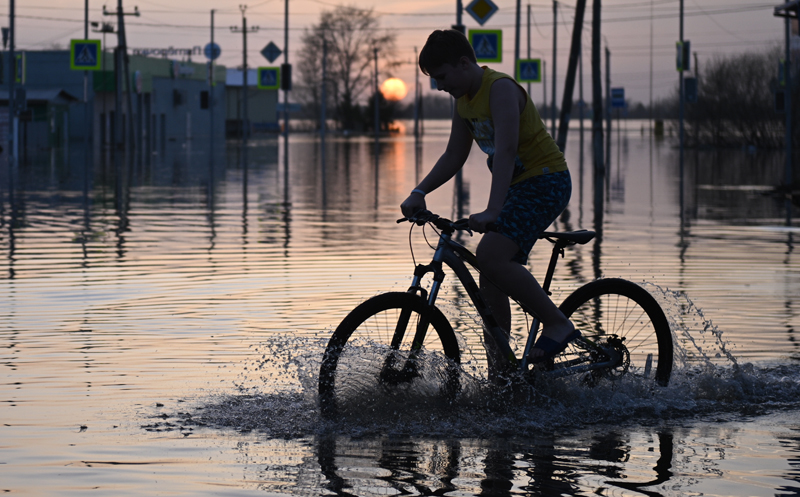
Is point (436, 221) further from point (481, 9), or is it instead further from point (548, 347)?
point (481, 9)

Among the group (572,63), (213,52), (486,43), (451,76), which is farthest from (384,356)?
(213,52)

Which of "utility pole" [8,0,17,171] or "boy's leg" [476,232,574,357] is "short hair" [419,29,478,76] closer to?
"boy's leg" [476,232,574,357]

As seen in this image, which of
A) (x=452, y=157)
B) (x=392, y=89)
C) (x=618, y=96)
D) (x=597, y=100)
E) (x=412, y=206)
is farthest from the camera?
(x=392, y=89)

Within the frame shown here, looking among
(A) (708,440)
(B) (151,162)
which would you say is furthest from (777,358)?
(B) (151,162)

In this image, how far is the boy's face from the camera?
497 centimetres

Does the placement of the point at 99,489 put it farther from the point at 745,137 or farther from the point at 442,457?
the point at 745,137

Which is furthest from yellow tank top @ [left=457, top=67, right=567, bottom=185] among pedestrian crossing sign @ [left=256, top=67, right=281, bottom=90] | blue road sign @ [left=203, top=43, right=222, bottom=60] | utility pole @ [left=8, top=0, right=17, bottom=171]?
blue road sign @ [left=203, top=43, right=222, bottom=60]

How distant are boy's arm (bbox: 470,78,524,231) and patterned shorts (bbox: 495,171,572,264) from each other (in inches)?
5.8

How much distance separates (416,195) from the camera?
514 cm

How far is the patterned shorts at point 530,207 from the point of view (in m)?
5.08

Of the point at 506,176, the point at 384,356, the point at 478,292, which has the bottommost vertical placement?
the point at 384,356

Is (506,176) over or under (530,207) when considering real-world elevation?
over

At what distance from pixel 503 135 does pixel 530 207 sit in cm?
34

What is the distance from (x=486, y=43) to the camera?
2481 centimetres
